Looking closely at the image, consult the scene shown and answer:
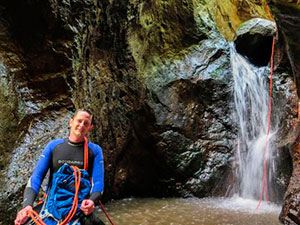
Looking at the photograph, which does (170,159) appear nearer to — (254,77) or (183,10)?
(254,77)

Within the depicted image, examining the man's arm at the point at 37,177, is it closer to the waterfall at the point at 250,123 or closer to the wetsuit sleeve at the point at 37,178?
the wetsuit sleeve at the point at 37,178

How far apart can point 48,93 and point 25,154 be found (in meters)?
1.21

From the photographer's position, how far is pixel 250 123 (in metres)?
7.44

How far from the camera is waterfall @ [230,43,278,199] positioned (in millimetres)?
6758

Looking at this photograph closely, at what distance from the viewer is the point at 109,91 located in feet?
20.7

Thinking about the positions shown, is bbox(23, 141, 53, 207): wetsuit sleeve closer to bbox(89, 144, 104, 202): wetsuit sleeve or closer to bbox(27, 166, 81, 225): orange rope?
bbox(27, 166, 81, 225): orange rope

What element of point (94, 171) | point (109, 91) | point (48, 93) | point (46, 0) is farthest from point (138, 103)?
point (94, 171)

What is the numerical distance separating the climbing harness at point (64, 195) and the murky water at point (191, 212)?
218 cm

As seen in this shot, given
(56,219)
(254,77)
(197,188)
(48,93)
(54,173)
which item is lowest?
(197,188)

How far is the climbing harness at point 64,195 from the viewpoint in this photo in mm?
2287

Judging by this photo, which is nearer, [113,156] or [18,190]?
[18,190]

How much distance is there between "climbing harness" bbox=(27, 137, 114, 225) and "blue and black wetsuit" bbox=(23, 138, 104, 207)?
0.07 m

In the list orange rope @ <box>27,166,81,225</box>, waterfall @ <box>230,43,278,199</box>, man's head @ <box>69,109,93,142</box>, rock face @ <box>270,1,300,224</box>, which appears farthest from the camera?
waterfall @ <box>230,43,278,199</box>

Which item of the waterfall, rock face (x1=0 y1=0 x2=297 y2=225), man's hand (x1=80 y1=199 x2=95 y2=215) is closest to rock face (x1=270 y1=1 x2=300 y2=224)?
rock face (x1=0 y1=0 x2=297 y2=225)
